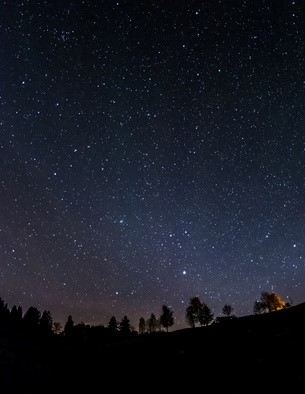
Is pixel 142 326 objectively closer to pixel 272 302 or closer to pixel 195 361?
pixel 272 302

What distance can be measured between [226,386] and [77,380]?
10.1 meters

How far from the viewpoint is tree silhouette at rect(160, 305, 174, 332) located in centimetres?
8300

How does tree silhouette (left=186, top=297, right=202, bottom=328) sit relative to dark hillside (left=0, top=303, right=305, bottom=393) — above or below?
above

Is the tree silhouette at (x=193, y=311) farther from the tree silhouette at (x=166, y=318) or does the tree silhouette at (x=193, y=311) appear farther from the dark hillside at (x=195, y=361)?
the dark hillside at (x=195, y=361)

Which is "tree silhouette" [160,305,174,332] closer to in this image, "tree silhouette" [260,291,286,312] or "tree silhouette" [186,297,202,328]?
"tree silhouette" [186,297,202,328]

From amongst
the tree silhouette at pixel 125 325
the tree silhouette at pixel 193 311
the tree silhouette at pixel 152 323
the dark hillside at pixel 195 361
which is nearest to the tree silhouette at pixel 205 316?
the tree silhouette at pixel 193 311

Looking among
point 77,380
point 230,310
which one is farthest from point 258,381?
point 230,310

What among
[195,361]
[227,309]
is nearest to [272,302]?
[227,309]

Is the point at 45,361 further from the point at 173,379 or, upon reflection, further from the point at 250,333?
the point at 250,333

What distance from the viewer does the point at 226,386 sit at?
11.7 m

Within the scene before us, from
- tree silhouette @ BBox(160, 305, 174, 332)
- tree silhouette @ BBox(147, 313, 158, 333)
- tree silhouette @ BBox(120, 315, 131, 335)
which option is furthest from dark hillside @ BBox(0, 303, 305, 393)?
tree silhouette @ BBox(147, 313, 158, 333)

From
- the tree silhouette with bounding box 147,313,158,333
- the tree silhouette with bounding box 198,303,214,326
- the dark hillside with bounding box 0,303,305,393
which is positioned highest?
the tree silhouette with bounding box 147,313,158,333

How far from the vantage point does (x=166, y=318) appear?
8319cm

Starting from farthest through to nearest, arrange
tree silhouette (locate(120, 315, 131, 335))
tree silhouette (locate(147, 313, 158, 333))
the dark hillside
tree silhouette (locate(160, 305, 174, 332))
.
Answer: tree silhouette (locate(147, 313, 158, 333)), tree silhouette (locate(160, 305, 174, 332)), tree silhouette (locate(120, 315, 131, 335)), the dark hillside
